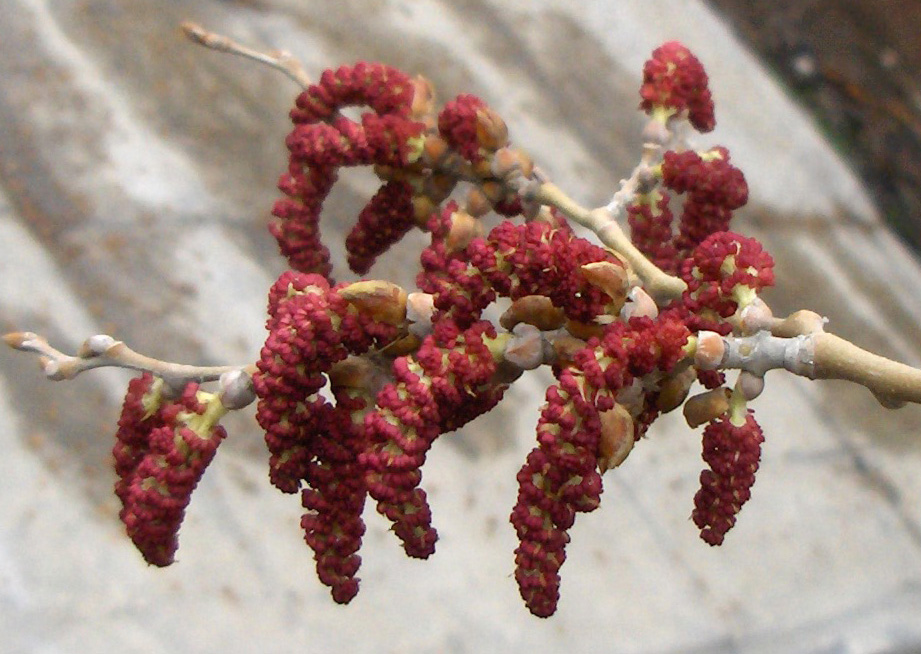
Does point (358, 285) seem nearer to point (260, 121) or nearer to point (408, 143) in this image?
point (408, 143)

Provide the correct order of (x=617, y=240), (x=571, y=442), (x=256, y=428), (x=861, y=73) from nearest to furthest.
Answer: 1. (x=571, y=442)
2. (x=617, y=240)
3. (x=256, y=428)
4. (x=861, y=73)

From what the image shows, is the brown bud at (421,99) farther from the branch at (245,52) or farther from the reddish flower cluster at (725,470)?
the reddish flower cluster at (725,470)

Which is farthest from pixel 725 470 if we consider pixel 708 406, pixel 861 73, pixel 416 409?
pixel 861 73

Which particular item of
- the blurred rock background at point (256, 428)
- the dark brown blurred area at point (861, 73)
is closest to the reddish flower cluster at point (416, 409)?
the blurred rock background at point (256, 428)

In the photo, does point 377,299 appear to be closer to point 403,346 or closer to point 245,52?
point 403,346

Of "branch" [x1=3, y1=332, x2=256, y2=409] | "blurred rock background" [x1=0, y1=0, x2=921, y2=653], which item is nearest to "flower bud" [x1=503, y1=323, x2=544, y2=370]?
"branch" [x1=3, y1=332, x2=256, y2=409]

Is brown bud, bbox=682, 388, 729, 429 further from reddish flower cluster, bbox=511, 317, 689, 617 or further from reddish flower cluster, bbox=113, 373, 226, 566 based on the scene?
reddish flower cluster, bbox=113, 373, 226, 566
